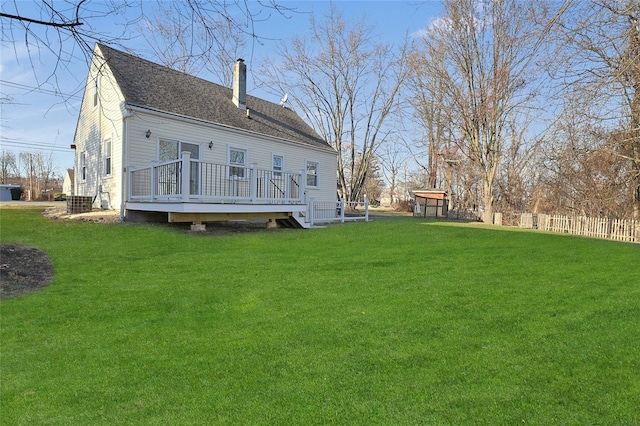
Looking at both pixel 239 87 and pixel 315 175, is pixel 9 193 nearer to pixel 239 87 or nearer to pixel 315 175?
pixel 239 87

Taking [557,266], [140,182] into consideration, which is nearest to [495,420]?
[557,266]

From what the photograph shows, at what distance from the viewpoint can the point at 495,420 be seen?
2148 mm

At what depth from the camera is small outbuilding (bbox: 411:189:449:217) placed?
82.4 ft

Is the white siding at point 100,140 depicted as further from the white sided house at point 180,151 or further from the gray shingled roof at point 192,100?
the gray shingled roof at point 192,100

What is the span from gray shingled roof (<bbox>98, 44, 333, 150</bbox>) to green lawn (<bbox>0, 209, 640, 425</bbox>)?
7.56m

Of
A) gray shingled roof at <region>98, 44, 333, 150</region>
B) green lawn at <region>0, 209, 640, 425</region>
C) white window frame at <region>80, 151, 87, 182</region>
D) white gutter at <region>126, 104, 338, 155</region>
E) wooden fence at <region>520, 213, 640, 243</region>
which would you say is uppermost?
gray shingled roof at <region>98, 44, 333, 150</region>

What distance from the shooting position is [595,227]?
571 inches

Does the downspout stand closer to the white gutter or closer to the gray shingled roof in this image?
the white gutter

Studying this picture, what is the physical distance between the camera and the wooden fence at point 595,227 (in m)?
13.6

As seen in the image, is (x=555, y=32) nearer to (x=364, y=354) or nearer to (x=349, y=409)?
(x=364, y=354)

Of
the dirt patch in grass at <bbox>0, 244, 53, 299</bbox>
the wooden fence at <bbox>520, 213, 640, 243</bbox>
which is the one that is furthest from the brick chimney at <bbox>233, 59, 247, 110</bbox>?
the wooden fence at <bbox>520, 213, 640, 243</bbox>

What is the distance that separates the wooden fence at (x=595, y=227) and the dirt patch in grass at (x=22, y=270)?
17.0 meters

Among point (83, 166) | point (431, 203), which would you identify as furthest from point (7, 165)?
point (431, 203)

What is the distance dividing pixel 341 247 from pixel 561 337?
204 inches
